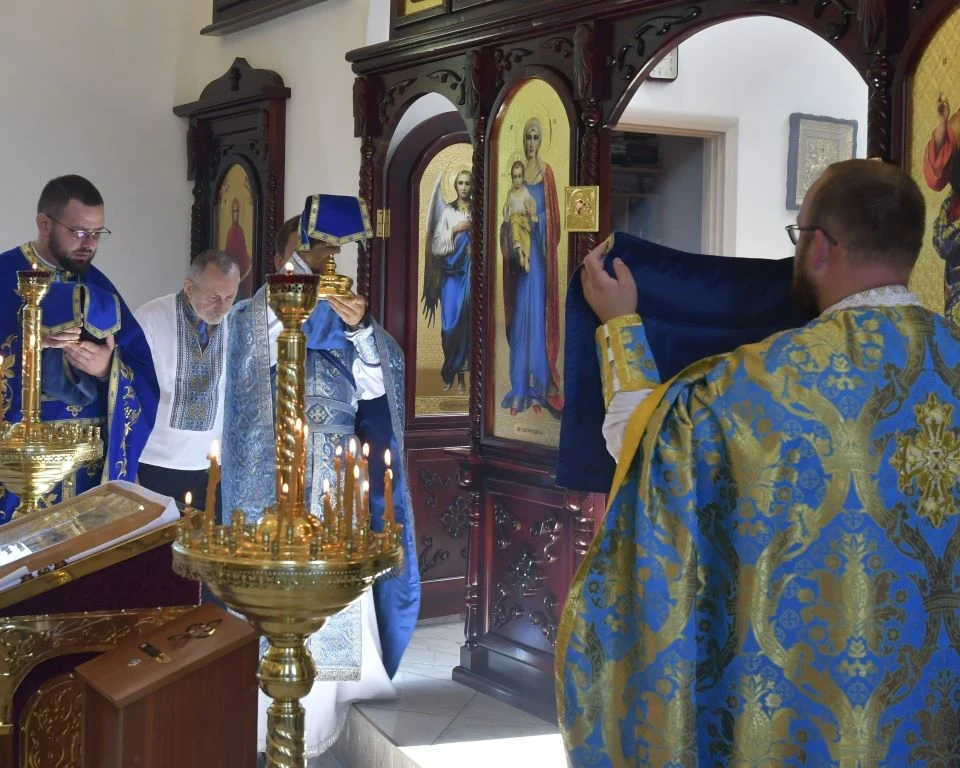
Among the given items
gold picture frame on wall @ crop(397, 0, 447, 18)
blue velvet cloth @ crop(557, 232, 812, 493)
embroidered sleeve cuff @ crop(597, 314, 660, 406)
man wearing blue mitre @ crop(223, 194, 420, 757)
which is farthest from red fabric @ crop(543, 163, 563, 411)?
embroidered sleeve cuff @ crop(597, 314, 660, 406)

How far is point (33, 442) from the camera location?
3.21 m

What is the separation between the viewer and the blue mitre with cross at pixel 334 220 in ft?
12.1

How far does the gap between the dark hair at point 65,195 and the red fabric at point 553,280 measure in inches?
60.3

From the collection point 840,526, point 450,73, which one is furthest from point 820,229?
point 450,73

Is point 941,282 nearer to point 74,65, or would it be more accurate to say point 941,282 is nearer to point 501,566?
point 501,566

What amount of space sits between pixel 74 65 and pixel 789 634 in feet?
20.5

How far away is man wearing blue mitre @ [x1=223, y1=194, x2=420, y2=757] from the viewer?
4262 mm

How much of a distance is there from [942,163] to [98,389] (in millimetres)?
2669

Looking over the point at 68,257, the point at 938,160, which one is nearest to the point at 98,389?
the point at 68,257

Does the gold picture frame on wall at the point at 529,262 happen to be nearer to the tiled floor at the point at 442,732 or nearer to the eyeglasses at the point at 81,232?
the tiled floor at the point at 442,732

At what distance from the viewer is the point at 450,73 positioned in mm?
5117

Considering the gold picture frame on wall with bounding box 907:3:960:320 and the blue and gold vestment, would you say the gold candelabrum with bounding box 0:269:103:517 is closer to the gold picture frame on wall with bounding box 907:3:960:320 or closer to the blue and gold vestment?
the blue and gold vestment

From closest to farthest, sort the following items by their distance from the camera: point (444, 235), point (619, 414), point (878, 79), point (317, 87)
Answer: point (619, 414) → point (878, 79) → point (444, 235) → point (317, 87)

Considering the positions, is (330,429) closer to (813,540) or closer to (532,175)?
(532,175)
